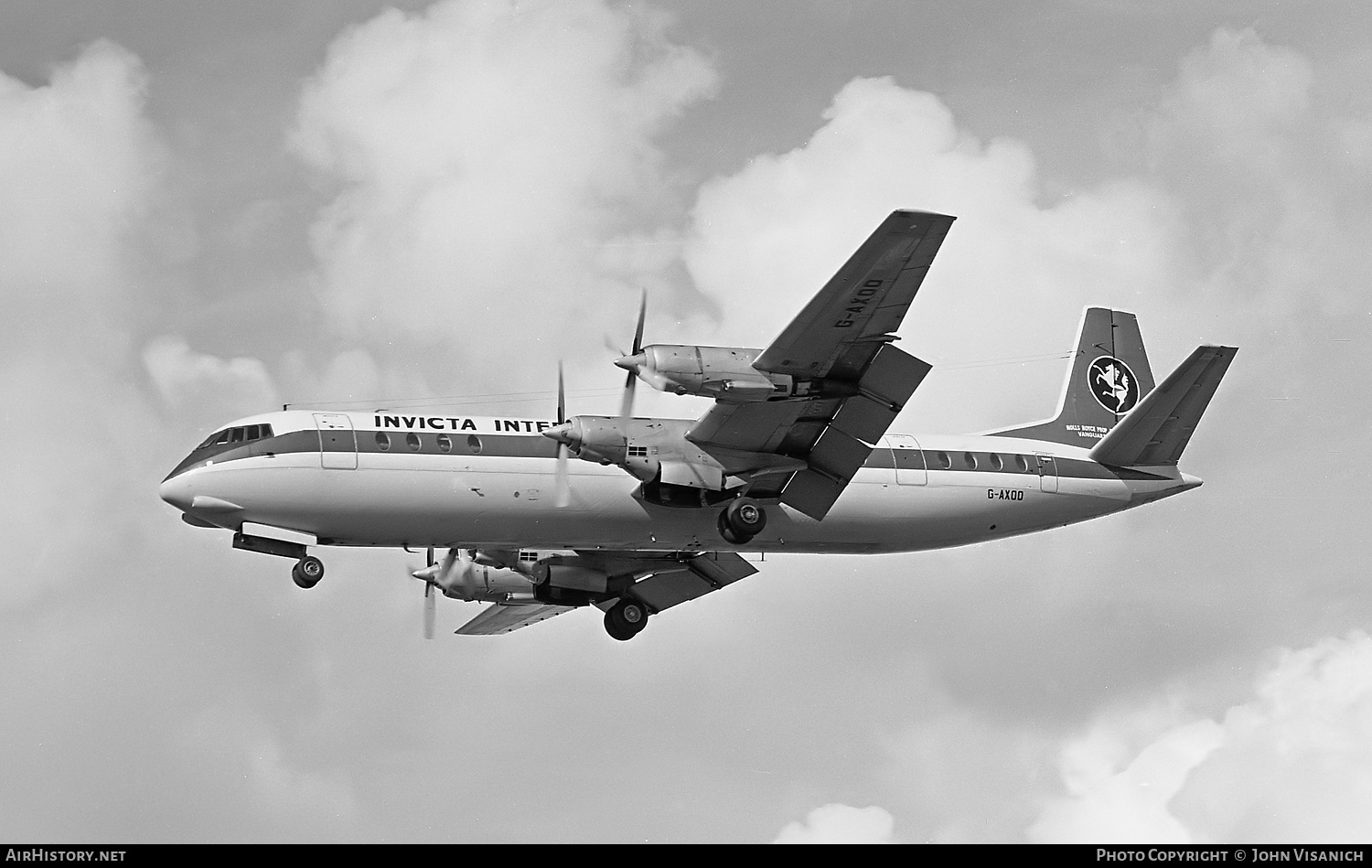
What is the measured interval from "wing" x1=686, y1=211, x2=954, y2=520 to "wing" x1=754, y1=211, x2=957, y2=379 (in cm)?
2

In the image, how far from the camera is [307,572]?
29359 mm

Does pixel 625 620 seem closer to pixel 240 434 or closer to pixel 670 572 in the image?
pixel 670 572

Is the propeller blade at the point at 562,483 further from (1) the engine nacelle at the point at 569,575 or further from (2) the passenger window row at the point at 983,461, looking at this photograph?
(2) the passenger window row at the point at 983,461

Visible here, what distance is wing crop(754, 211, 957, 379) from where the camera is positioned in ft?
84.5

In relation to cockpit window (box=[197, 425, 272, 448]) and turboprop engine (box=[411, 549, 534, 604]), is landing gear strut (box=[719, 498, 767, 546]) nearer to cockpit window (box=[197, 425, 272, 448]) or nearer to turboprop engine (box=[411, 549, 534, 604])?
turboprop engine (box=[411, 549, 534, 604])

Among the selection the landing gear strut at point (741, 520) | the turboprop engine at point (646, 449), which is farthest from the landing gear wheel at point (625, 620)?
the turboprop engine at point (646, 449)

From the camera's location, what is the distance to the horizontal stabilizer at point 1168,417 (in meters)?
32.2

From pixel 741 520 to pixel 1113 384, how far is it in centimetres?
1154

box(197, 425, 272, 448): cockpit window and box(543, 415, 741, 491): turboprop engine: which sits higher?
box(197, 425, 272, 448): cockpit window

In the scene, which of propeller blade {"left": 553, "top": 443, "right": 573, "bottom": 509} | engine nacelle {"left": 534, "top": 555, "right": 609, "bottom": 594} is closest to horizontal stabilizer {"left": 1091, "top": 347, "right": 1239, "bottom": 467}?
engine nacelle {"left": 534, "top": 555, "right": 609, "bottom": 594}

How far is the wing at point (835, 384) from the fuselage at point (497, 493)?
1179 mm

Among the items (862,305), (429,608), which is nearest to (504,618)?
(429,608)
